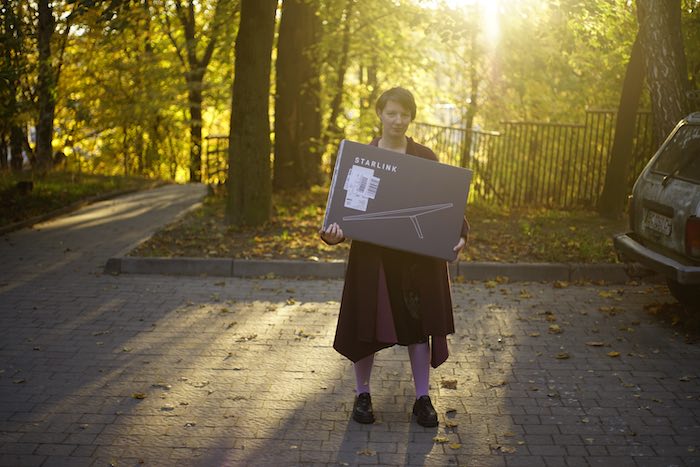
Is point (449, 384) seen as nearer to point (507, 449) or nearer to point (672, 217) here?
point (507, 449)

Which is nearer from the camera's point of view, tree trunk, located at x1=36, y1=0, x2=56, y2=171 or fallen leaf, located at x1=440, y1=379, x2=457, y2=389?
fallen leaf, located at x1=440, y1=379, x2=457, y2=389

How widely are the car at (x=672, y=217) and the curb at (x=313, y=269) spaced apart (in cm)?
161

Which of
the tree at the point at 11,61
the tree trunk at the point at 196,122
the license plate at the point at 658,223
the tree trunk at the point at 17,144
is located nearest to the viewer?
the license plate at the point at 658,223

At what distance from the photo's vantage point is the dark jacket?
4.93m

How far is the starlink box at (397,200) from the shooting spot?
4.70 metres

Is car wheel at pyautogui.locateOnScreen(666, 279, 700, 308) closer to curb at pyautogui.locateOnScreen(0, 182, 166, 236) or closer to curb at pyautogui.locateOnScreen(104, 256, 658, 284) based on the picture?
curb at pyautogui.locateOnScreen(104, 256, 658, 284)

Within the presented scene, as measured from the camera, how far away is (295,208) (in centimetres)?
1442

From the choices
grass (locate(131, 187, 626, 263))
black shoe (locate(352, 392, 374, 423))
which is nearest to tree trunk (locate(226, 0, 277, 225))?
grass (locate(131, 187, 626, 263))

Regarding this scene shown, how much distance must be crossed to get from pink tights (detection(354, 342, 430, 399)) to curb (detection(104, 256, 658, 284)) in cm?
437

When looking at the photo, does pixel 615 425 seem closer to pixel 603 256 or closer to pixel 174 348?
pixel 174 348

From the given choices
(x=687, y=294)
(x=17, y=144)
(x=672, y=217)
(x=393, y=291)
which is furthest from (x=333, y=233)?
(x=17, y=144)

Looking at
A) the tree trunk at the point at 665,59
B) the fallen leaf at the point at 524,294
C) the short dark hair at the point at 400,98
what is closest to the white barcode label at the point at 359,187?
the short dark hair at the point at 400,98

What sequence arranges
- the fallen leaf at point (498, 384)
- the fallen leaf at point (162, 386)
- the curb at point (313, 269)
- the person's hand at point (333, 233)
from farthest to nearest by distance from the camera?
the curb at point (313, 269), the fallen leaf at point (498, 384), the fallen leaf at point (162, 386), the person's hand at point (333, 233)

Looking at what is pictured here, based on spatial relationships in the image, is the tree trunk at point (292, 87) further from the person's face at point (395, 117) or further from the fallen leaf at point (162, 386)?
the person's face at point (395, 117)
